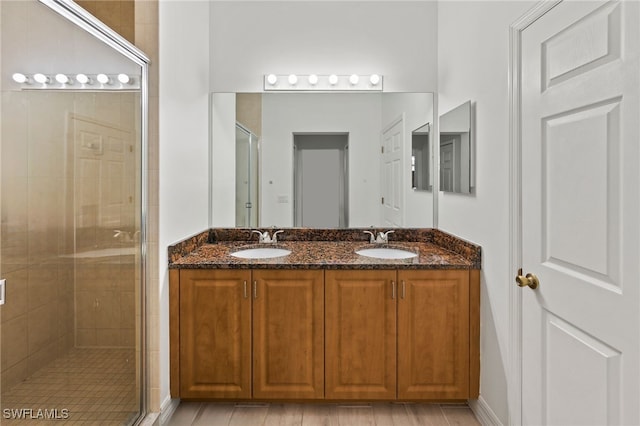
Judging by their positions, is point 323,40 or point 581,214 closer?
point 581,214

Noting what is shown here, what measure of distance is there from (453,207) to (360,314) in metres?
0.94

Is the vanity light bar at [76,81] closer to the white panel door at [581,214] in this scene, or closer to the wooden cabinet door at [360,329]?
the wooden cabinet door at [360,329]

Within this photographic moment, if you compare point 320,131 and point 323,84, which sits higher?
point 323,84

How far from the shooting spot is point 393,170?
2.94 m

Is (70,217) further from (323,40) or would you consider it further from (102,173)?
(323,40)

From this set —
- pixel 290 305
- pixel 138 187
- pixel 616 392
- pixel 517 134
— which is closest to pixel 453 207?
pixel 517 134

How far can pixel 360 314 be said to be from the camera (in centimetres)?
222

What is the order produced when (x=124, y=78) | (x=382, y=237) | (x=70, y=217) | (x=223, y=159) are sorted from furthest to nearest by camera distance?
(x=223, y=159) < (x=382, y=237) < (x=124, y=78) < (x=70, y=217)

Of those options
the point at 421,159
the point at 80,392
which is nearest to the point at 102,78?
the point at 80,392

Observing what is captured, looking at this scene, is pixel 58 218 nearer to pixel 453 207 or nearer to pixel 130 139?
pixel 130 139

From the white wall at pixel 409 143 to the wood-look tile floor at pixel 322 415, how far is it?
1.20 metres

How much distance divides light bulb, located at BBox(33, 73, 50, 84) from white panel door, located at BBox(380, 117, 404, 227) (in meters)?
2.08

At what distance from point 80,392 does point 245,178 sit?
Result: 1714 mm

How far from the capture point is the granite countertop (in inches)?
87.0
